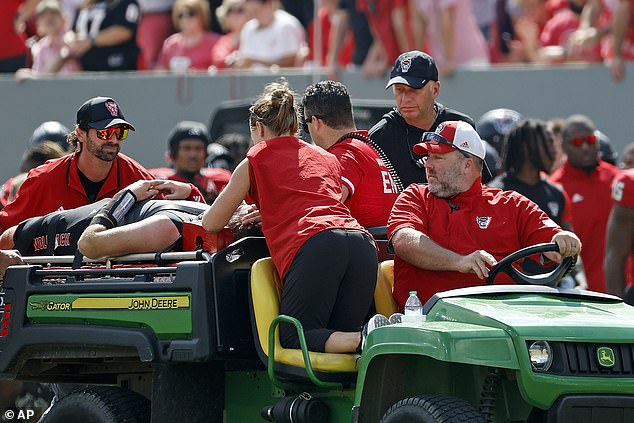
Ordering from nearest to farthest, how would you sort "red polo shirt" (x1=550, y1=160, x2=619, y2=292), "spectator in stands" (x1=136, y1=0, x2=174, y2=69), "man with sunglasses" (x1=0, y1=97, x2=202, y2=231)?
"man with sunglasses" (x1=0, y1=97, x2=202, y2=231) < "red polo shirt" (x1=550, y1=160, x2=619, y2=292) < "spectator in stands" (x1=136, y1=0, x2=174, y2=69)

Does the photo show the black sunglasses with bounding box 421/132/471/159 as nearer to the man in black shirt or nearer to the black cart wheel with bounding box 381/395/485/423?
the man in black shirt

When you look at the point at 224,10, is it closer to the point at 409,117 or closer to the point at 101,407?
the point at 409,117

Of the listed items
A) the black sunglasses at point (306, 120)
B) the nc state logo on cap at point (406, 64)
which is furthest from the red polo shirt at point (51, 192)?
the nc state logo on cap at point (406, 64)

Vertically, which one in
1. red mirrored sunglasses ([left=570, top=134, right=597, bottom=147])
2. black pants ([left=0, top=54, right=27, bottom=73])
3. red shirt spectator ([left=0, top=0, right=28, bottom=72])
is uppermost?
red shirt spectator ([left=0, top=0, right=28, bottom=72])

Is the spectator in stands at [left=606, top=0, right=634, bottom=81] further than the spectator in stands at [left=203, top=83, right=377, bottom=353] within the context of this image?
Yes

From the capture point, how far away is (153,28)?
15195mm

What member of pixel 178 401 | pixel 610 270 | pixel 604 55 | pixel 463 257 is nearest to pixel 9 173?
pixel 604 55

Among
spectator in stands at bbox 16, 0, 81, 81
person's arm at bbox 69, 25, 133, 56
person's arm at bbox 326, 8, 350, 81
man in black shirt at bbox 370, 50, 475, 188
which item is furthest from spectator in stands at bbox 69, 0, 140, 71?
man in black shirt at bbox 370, 50, 475, 188

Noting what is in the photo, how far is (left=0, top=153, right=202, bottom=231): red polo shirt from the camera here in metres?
8.16

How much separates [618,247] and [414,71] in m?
2.42

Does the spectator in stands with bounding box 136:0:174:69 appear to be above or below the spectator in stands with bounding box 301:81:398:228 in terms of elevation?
above

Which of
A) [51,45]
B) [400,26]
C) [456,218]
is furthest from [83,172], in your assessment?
[51,45]

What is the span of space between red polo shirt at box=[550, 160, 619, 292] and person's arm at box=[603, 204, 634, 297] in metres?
1.04

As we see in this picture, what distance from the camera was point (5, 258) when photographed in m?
7.54
